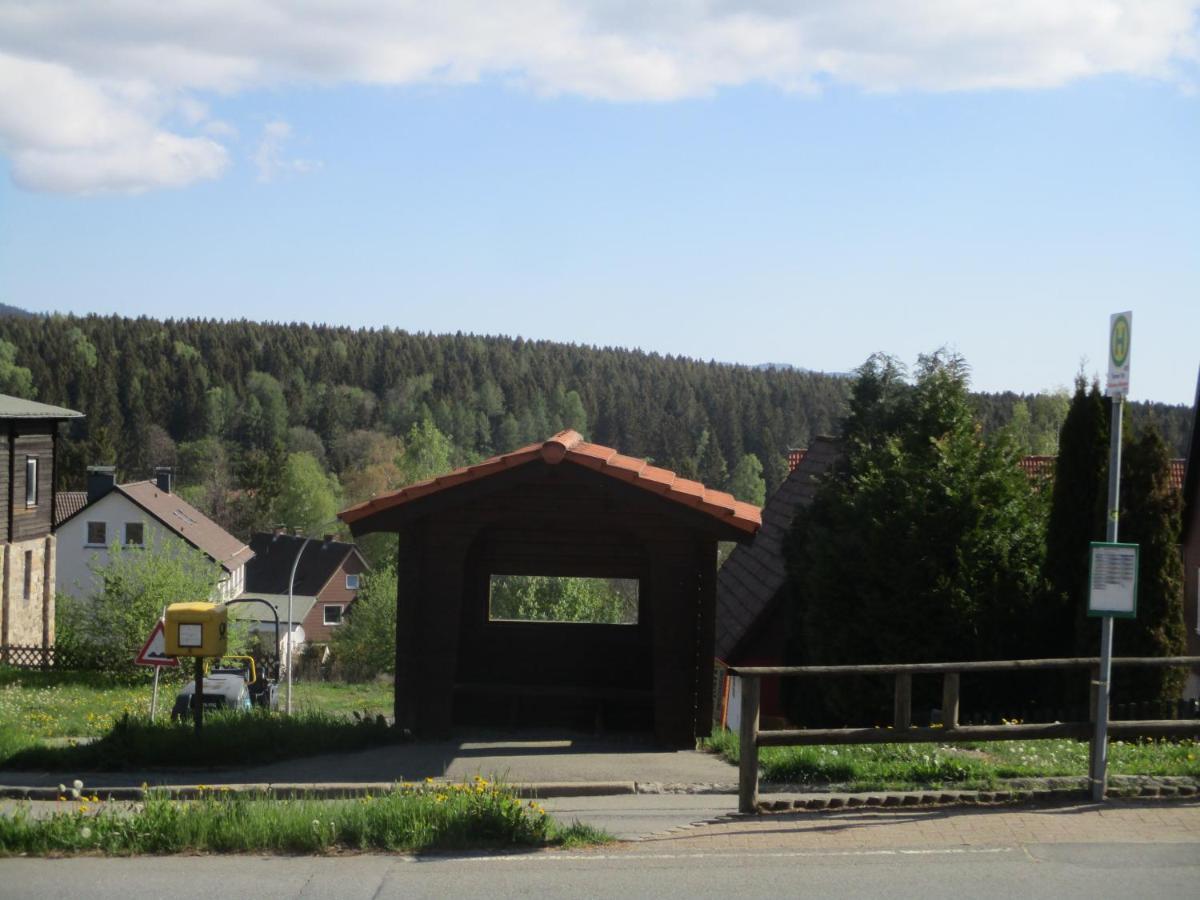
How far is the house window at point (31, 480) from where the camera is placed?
115 feet

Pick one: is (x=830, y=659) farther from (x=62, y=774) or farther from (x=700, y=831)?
(x=62, y=774)

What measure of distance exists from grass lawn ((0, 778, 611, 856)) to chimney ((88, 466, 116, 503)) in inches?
2420

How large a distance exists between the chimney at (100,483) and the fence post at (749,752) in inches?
2464

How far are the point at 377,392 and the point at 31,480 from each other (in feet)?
397

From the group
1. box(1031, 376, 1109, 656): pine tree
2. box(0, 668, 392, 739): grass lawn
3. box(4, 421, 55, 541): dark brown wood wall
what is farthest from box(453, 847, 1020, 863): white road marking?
box(4, 421, 55, 541): dark brown wood wall

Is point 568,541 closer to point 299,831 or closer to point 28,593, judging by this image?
point 299,831

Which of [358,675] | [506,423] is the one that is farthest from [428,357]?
[358,675]

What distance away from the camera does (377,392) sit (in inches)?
6127

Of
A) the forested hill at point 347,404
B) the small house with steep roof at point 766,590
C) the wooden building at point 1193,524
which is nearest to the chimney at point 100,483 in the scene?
the forested hill at point 347,404

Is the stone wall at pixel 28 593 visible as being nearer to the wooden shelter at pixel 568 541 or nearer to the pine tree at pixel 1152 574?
the wooden shelter at pixel 568 541

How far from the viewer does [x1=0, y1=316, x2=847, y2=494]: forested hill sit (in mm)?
131125

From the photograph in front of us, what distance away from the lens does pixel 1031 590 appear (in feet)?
53.8

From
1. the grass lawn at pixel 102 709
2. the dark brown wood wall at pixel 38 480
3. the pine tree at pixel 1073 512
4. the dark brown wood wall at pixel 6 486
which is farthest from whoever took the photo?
the dark brown wood wall at pixel 38 480

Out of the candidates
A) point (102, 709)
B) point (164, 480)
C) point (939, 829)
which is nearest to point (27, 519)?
point (102, 709)
